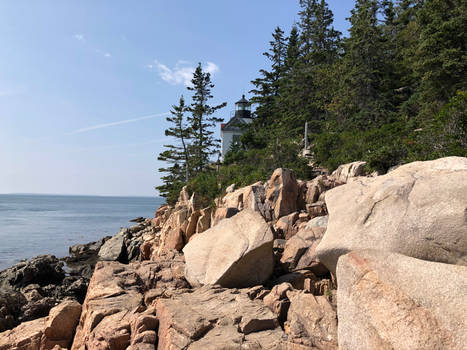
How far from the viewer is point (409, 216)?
5051 mm

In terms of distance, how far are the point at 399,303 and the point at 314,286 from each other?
325 cm

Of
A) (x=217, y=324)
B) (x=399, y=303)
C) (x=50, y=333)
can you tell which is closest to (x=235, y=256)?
(x=217, y=324)

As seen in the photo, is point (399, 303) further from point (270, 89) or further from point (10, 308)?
point (270, 89)

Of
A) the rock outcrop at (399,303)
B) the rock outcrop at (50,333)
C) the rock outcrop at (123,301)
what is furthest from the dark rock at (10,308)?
the rock outcrop at (399,303)

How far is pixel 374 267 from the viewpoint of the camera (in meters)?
4.02

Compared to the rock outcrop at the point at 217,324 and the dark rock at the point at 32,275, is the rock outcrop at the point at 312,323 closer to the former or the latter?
the rock outcrop at the point at 217,324

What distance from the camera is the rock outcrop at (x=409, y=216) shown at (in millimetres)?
4648

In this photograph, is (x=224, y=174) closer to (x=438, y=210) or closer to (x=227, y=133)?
(x=438, y=210)

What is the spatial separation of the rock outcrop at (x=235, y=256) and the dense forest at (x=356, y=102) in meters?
7.36

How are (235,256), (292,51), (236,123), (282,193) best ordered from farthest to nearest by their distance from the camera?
(236,123) < (292,51) < (282,193) < (235,256)

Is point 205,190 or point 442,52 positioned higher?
point 442,52

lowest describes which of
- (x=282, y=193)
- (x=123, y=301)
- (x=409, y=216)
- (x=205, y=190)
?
(x=123, y=301)

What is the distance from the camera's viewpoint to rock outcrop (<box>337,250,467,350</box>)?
3332 mm

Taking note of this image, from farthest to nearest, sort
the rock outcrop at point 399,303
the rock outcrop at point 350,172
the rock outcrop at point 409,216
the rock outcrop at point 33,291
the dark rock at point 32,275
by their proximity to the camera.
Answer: the dark rock at point 32,275
the rock outcrop at point 350,172
the rock outcrop at point 33,291
the rock outcrop at point 409,216
the rock outcrop at point 399,303
